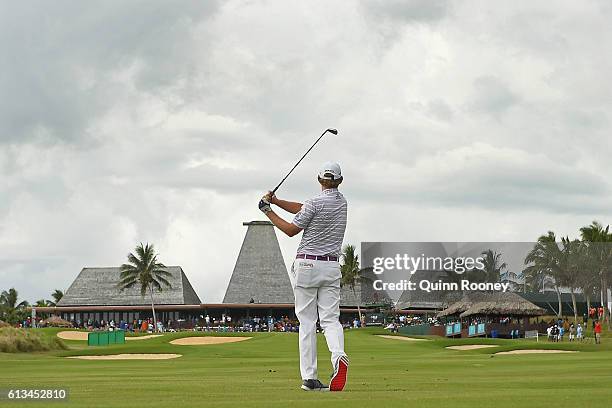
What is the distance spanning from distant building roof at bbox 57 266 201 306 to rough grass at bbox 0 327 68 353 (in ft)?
203

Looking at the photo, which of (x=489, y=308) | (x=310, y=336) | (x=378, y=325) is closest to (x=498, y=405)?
(x=310, y=336)

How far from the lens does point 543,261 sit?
11594 cm

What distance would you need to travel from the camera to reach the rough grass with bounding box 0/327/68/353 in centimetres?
4900

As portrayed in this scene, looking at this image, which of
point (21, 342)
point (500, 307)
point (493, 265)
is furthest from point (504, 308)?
point (21, 342)

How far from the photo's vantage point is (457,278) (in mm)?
117188

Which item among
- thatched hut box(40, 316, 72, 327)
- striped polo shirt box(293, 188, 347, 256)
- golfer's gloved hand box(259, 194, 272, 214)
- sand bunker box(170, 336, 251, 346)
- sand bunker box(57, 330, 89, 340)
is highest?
golfer's gloved hand box(259, 194, 272, 214)

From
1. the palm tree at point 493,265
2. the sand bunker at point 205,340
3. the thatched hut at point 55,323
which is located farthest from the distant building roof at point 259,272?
the sand bunker at point 205,340

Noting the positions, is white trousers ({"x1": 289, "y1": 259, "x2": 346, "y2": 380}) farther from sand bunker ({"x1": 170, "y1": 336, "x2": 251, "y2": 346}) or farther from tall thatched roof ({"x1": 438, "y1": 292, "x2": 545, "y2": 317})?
tall thatched roof ({"x1": 438, "y1": 292, "x2": 545, "y2": 317})

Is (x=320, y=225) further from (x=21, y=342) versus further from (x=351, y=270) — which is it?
(x=351, y=270)

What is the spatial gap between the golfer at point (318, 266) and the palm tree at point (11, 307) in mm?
131964

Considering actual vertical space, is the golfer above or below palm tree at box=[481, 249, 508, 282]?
below

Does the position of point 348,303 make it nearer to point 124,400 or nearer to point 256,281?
point 256,281

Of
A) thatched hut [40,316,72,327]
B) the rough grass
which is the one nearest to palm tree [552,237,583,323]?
thatched hut [40,316,72,327]

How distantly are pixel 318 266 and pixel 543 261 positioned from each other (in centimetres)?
10630
